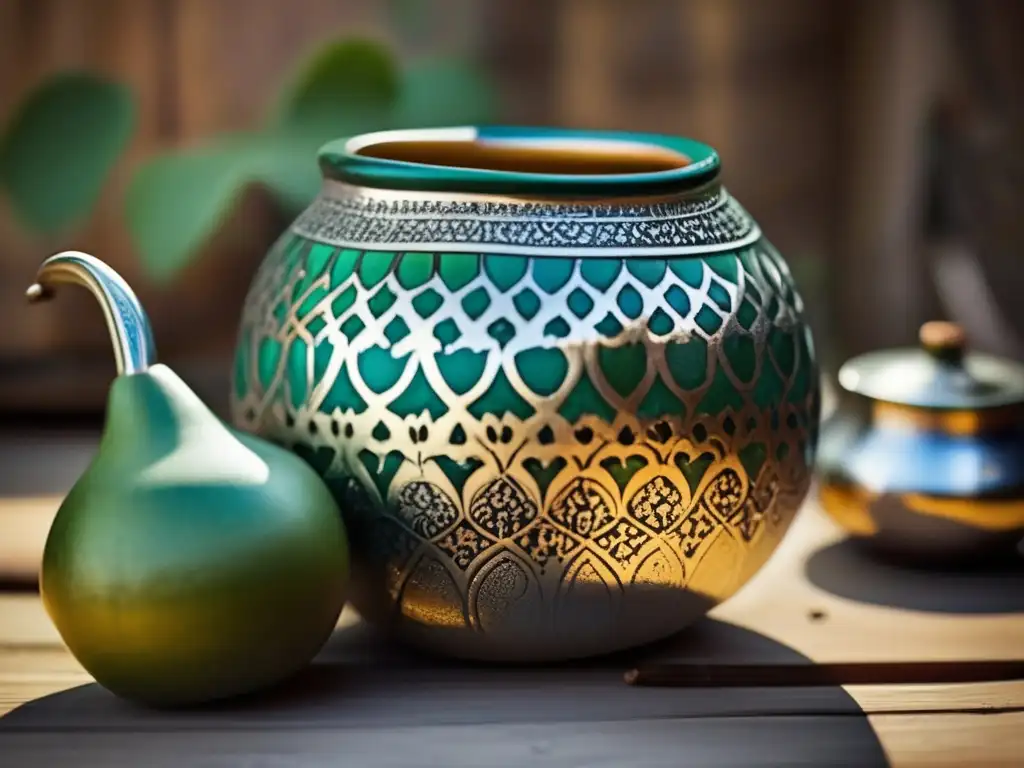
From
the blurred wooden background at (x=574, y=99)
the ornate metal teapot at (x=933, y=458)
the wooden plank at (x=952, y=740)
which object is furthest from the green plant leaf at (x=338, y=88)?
the wooden plank at (x=952, y=740)

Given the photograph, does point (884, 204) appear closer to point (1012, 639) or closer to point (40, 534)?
point (1012, 639)

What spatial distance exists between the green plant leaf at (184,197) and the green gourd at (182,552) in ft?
2.47

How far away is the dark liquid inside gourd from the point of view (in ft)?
3.50

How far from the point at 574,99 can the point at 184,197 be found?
0.43 metres

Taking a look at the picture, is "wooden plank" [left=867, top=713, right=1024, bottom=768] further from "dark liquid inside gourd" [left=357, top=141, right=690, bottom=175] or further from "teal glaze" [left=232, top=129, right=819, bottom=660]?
"dark liquid inside gourd" [left=357, top=141, right=690, bottom=175]

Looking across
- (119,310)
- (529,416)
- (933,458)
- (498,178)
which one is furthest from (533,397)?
→ (933,458)

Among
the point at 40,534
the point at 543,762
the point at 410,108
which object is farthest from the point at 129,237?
the point at 543,762

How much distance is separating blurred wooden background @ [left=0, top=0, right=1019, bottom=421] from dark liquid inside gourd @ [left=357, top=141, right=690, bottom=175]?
22.4 inches

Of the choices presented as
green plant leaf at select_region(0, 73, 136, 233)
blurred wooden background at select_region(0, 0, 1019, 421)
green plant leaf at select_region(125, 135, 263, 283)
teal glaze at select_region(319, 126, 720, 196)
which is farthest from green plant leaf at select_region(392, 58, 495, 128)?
teal glaze at select_region(319, 126, 720, 196)

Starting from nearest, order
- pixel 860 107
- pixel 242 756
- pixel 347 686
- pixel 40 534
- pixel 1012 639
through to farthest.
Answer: pixel 242 756, pixel 347 686, pixel 1012 639, pixel 40 534, pixel 860 107

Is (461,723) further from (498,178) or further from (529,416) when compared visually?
(498,178)

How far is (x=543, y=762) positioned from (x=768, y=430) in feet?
0.78

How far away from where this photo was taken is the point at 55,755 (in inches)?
33.5

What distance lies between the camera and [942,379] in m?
1.19
